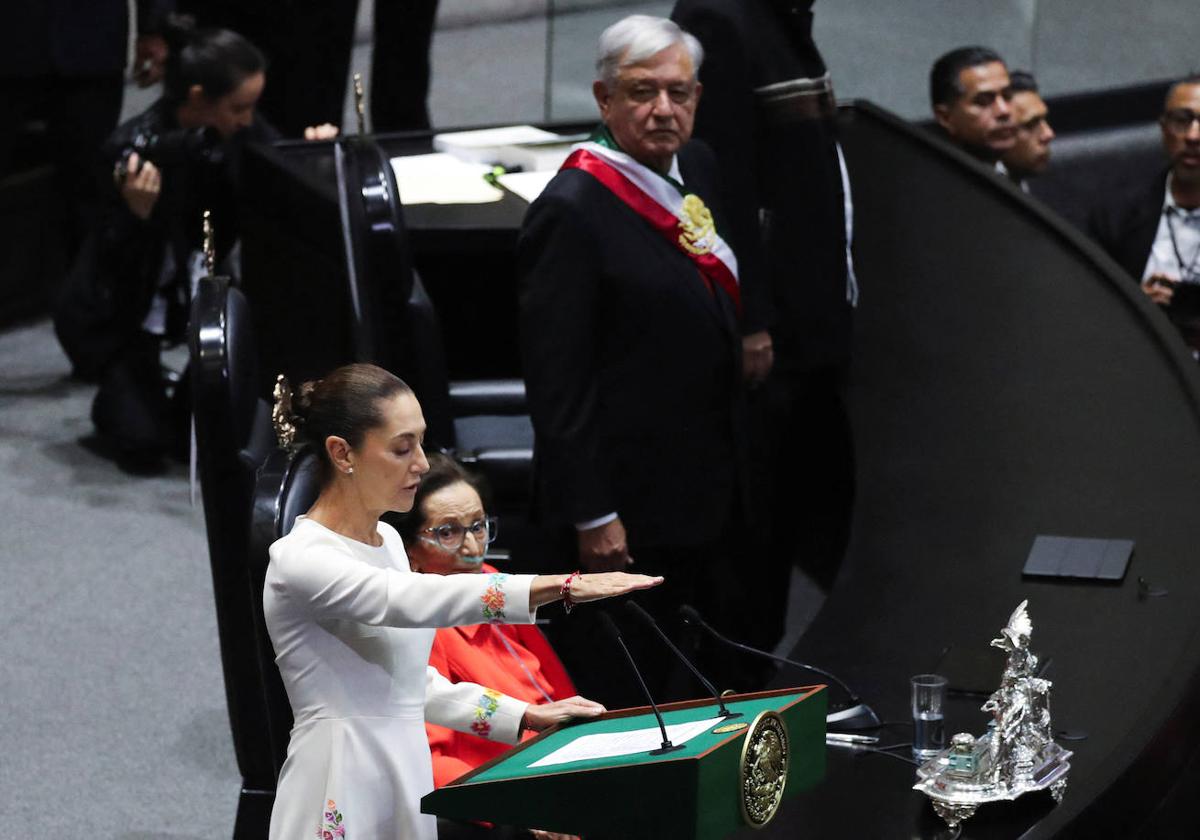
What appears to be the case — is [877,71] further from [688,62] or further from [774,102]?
[688,62]

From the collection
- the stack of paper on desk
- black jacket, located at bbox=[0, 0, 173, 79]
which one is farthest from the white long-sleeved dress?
black jacket, located at bbox=[0, 0, 173, 79]

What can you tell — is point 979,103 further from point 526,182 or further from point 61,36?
point 61,36

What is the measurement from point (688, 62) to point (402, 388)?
3.27 feet

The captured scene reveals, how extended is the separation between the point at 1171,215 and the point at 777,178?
1.33 metres

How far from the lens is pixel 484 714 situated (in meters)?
2.13

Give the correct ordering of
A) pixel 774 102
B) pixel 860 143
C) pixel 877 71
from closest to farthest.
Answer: pixel 774 102, pixel 860 143, pixel 877 71

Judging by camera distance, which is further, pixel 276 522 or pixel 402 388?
pixel 276 522

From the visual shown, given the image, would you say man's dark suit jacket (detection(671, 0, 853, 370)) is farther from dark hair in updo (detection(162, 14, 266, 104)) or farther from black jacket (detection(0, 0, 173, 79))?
black jacket (detection(0, 0, 173, 79))

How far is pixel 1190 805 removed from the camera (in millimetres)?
2275

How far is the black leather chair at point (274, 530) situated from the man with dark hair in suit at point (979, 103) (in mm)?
2545

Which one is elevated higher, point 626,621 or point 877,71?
point 877,71

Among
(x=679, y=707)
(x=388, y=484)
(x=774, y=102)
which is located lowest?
(x=679, y=707)

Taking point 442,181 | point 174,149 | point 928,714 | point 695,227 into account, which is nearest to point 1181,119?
point 442,181

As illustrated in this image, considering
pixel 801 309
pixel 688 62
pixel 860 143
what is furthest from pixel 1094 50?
pixel 688 62
